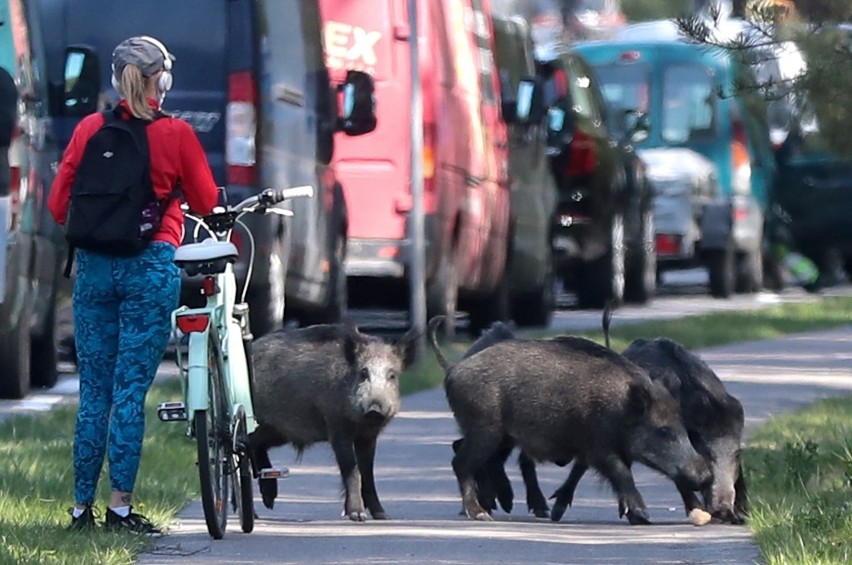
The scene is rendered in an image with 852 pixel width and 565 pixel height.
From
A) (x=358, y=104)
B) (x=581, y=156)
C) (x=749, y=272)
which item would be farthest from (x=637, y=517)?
(x=749, y=272)

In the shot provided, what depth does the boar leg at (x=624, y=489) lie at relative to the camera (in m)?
9.69

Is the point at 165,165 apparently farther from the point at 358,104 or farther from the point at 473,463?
the point at 358,104

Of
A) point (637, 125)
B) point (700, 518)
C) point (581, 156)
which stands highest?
point (637, 125)

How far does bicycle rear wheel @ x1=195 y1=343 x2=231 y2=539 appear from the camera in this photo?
340 inches

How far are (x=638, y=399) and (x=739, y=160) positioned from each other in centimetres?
1673

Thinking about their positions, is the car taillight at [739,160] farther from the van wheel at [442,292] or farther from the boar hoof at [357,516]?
the boar hoof at [357,516]

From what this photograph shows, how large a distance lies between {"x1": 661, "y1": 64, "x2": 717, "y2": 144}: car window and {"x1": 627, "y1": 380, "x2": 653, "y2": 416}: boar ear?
16209 mm

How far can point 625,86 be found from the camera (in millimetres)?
26516

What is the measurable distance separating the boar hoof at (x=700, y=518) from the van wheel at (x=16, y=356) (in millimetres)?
5146

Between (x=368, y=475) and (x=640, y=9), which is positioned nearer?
(x=368, y=475)

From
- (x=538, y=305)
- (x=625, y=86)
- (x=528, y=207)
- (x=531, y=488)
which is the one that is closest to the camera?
(x=531, y=488)

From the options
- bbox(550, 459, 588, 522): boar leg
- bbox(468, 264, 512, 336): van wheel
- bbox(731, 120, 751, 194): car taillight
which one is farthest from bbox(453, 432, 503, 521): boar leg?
bbox(731, 120, 751, 194): car taillight

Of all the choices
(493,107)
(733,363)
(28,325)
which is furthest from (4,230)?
(493,107)

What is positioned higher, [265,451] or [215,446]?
[215,446]
